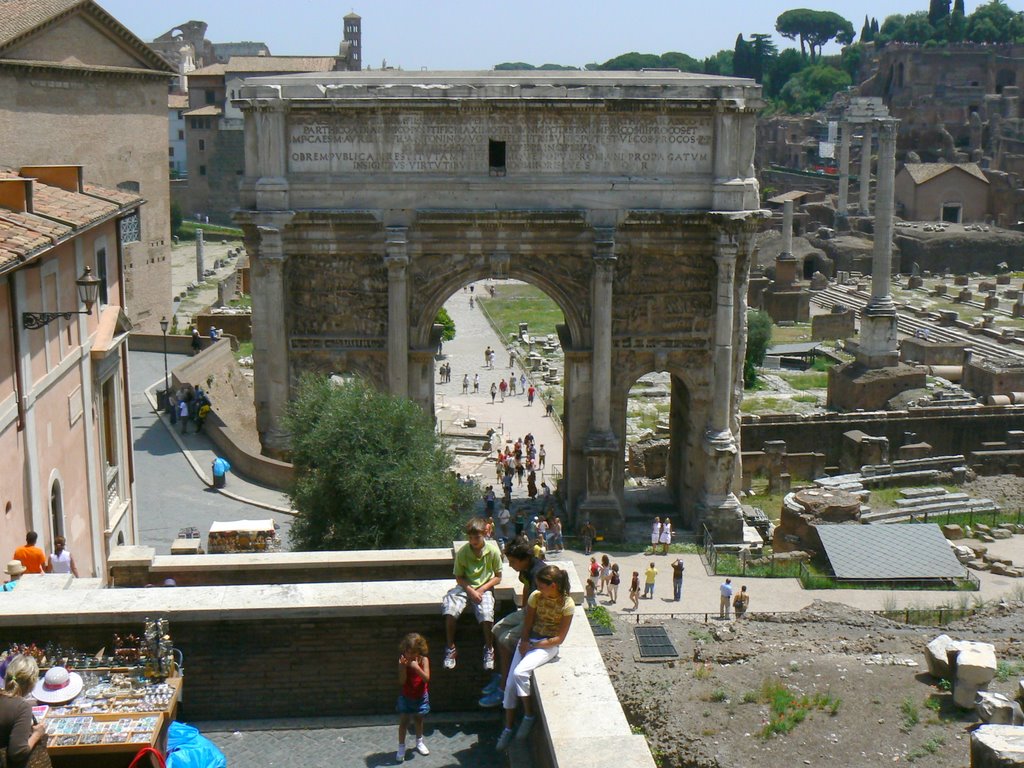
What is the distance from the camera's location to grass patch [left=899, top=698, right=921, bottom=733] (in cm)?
1117

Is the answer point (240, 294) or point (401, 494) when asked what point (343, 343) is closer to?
point (401, 494)

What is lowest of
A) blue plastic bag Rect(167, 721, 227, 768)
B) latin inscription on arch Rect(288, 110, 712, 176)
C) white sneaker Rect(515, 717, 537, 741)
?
blue plastic bag Rect(167, 721, 227, 768)

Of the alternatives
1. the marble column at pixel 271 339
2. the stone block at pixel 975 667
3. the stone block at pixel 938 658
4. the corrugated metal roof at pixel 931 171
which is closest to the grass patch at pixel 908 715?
the stone block at pixel 975 667

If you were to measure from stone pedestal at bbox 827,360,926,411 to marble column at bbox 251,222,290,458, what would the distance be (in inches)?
812

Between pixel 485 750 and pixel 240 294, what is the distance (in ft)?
163

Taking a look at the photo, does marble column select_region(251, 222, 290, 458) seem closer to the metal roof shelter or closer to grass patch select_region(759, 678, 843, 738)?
the metal roof shelter

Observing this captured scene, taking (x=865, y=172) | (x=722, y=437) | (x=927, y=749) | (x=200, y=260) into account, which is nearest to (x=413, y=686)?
(x=927, y=749)

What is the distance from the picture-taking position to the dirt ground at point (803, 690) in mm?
10812

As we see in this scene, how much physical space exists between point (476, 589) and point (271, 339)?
15.6 m

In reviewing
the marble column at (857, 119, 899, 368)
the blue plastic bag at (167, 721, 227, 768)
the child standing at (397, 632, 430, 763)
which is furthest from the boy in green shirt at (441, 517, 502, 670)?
the marble column at (857, 119, 899, 368)

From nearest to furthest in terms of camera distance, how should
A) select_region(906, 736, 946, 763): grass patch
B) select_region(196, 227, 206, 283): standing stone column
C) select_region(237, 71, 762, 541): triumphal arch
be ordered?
select_region(906, 736, 946, 763): grass patch → select_region(237, 71, 762, 541): triumphal arch → select_region(196, 227, 206, 283): standing stone column

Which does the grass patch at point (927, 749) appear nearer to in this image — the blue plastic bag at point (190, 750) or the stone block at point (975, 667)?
the stone block at point (975, 667)

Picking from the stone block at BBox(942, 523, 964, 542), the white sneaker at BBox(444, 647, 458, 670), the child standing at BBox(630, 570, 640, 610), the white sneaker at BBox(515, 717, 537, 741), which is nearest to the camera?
the white sneaker at BBox(515, 717, 537, 741)

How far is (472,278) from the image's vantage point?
22.5 m
